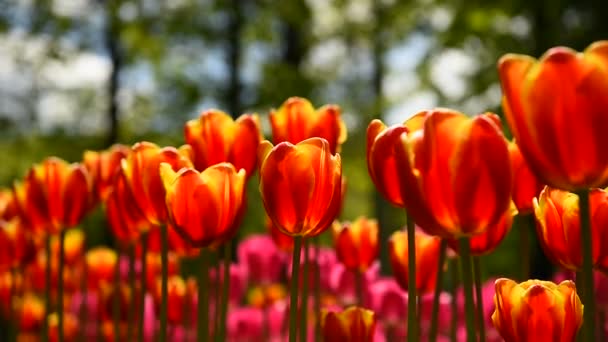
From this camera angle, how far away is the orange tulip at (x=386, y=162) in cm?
120

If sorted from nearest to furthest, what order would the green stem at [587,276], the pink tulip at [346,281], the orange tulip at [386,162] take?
the green stem at [587,276] < the orange tulip at [386,162] < the pink tulip at [346,281]

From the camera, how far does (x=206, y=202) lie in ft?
4.46

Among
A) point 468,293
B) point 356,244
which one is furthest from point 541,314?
point 356,244

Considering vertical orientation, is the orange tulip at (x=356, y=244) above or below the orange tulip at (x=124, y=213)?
below

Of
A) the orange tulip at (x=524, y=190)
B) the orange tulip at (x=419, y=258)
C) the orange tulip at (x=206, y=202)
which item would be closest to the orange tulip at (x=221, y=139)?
the orange tulip at (x=206, y=202)

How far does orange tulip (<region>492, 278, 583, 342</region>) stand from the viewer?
1.26 m

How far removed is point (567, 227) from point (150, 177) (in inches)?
30.0

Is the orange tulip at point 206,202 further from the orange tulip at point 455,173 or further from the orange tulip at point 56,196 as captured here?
the orange tulip at point 56,196

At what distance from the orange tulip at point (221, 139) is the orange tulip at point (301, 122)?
0.32 ft

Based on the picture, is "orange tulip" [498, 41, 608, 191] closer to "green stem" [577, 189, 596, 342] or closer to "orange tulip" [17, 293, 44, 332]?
"green stem" [577, 189, 596, 342]

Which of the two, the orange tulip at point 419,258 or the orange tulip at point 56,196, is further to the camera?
the orange tulip at point 56,196

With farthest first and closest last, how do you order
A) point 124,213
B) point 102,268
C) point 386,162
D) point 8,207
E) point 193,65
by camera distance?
point 193,65 < point 102,268 < point 8,207 < point 124,213 < point 386,162

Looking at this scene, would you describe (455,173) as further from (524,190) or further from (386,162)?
(524,190)

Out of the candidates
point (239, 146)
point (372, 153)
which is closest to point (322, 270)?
point (239, 146)
